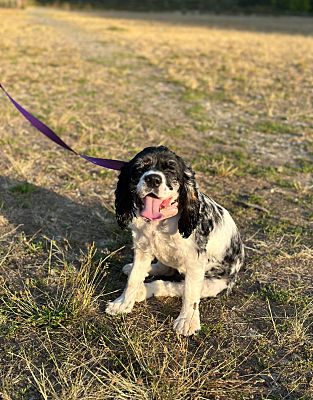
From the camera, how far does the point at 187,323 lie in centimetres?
368

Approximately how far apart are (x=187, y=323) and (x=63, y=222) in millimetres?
2211

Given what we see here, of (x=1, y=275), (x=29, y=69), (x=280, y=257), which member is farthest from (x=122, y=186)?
(x=29, y=69)

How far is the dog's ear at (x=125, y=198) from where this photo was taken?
12.1ft

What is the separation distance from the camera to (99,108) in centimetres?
1018

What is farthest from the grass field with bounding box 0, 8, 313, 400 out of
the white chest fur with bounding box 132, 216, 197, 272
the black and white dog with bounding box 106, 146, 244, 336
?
the white chest fur with bounding box 132, 216, 197, 272

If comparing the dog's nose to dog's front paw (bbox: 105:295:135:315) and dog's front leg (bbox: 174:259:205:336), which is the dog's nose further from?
dog's front paw (bbox: 105:295:135:315)

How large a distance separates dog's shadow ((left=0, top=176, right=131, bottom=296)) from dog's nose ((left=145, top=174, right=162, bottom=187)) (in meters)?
1.29

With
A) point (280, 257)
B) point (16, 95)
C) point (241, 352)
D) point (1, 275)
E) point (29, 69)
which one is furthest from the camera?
point (29, 69)

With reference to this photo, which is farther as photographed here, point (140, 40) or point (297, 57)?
point (140, 40)

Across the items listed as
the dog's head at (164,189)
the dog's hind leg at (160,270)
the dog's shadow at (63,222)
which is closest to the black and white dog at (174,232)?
the dog's head at (164,189)

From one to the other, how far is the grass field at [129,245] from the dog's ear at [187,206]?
787mm

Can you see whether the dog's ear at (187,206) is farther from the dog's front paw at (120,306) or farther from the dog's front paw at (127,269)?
the dog's front paw at (127,269)

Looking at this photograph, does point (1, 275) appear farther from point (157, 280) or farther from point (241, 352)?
point (241, 352)

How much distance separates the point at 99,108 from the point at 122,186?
6765mm
